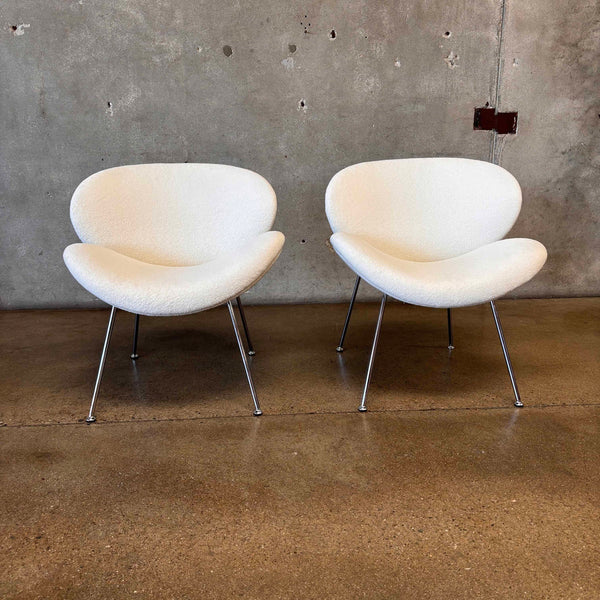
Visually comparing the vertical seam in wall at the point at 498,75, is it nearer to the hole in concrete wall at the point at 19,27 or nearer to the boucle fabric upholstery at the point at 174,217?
the boucle fabric upholstery at the point at 174,217

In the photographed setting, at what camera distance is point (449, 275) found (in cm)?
186

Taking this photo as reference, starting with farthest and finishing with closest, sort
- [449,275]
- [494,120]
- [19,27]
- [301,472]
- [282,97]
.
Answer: [494,120], [282,97], [19,27], [449,275], [301,472]

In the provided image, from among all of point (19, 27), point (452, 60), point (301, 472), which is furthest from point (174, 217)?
point (452, 60)

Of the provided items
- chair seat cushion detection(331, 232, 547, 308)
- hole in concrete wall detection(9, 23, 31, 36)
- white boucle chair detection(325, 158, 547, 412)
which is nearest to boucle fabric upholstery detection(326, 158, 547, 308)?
white boucle chair detection(325, 158, 547, 412)

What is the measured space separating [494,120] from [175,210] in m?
1.82

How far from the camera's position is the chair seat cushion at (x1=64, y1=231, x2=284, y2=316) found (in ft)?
5.57

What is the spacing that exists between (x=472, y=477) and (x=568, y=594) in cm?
41

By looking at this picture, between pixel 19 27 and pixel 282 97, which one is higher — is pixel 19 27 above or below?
above

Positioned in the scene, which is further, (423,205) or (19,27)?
(19,27)

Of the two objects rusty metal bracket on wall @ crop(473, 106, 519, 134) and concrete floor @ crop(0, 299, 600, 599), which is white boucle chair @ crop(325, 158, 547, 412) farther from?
rusty metal bracket on wall @ crop(473, 106, 519, 134)

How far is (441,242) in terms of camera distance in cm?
231

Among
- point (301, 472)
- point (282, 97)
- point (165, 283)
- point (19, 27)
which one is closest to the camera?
point (301, 472)

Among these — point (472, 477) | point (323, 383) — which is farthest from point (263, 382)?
point (472, 477)

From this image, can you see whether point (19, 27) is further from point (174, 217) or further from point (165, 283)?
point (165, 283)
